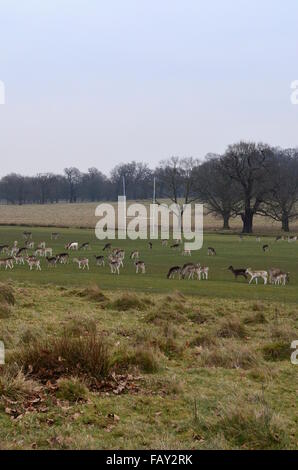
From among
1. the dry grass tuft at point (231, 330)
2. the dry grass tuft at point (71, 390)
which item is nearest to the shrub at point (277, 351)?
the dry grass tuft at point (231, 330)

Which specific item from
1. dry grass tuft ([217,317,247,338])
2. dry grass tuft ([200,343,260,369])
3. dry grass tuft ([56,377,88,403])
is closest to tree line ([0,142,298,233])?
dry grass tuft ([217,317,247,338])

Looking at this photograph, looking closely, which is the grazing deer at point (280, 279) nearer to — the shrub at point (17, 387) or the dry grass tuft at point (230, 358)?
the dry grass tuft at point (230, 358)

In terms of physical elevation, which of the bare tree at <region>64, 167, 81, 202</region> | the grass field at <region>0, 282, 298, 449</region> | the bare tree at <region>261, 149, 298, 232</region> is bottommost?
the grass field at <region>0, 282, 298, 449</region>

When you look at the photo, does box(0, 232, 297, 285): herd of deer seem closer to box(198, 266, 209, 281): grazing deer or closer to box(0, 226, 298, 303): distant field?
box(198, 266, 209, 281): grazing deer

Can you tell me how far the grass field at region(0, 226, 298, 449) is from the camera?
7.14 m

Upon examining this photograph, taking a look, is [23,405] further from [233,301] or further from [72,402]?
[233,301]

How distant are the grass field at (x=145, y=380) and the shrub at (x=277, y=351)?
22mm

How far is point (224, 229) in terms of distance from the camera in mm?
93062

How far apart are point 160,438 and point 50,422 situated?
1494 mm

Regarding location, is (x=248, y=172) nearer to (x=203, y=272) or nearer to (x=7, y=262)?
(x=7, y=262)

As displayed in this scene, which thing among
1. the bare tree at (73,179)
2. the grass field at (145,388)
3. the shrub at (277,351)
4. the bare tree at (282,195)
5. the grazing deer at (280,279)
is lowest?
the grazing deer at (280,279)

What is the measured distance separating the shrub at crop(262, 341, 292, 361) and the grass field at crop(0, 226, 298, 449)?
0.02m

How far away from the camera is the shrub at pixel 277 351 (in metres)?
12.1
